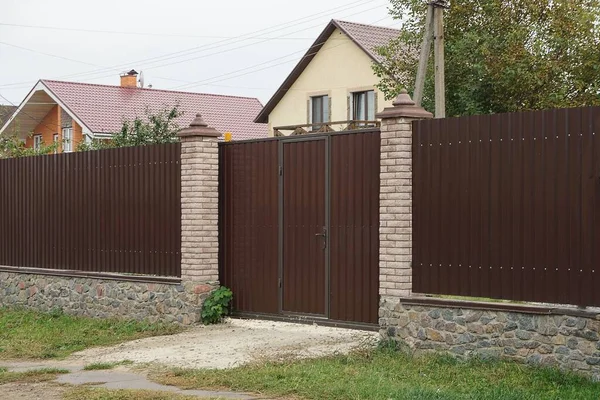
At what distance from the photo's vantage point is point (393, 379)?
923cm

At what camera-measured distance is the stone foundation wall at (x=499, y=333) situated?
29.5ft

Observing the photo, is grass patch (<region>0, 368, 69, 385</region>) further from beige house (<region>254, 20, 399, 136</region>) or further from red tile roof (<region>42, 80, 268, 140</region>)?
red tile roof (<region>42, 80, 268, 140</region>)

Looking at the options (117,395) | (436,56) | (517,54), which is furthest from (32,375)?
(517,54)

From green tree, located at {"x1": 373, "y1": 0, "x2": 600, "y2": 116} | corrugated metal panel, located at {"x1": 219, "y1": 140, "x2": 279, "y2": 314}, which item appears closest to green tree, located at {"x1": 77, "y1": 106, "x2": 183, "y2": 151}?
green tree, located at {"x1": 373, "y1": 0, "x2": 600, "y2": 116}

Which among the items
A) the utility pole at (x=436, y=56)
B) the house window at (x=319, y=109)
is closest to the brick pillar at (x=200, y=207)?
the utility pole at (x=436, y=56)

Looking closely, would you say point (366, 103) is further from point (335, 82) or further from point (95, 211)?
point (95, 211)

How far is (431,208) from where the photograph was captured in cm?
1066

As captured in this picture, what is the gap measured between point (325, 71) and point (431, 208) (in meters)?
24.3

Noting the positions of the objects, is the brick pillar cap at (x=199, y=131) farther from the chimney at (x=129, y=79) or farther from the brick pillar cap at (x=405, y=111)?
the chimney at (x=129, y=79)

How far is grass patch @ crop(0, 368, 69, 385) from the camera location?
10.2 metres

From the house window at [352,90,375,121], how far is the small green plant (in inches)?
785

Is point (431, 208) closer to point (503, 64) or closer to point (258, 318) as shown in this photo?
point (258, 318)

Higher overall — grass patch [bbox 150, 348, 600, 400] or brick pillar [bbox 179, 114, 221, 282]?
brick pillar [bbox 179, 114, 221, 282]

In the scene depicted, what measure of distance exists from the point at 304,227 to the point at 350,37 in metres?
21.1
